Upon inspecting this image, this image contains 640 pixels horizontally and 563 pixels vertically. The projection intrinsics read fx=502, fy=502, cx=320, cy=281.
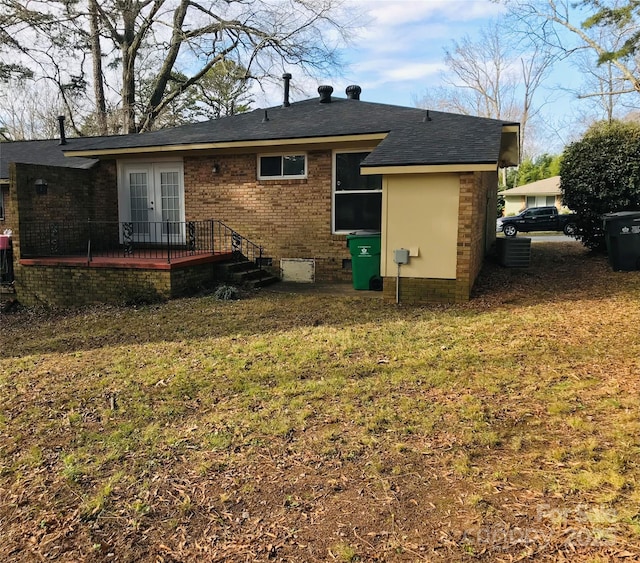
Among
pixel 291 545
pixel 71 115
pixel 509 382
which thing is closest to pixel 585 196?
pixel 509 382

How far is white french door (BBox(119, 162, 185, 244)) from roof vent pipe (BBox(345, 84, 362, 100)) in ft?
17.6

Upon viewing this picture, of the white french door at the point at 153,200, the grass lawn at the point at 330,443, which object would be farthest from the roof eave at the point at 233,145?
the grass lawn at the point at 330,443

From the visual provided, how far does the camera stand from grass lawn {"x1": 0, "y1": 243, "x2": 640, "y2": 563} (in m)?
2.63

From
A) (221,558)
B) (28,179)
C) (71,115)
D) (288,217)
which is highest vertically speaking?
(71,115)

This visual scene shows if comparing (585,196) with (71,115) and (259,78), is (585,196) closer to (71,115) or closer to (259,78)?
(259,78)

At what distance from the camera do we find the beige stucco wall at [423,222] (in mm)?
7941

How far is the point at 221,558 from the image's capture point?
2539mm

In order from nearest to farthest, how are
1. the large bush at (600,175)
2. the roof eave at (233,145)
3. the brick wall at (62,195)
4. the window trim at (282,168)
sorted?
the roof eave at (233,145) < the brick wall at (62,195) < the window trim at (282,168) < the large bush at (600,175)

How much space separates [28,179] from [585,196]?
13.0m

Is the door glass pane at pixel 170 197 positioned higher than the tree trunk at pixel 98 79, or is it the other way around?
the tree trunk at pixel 98 79

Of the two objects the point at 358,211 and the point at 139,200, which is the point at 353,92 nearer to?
the point at 358,211

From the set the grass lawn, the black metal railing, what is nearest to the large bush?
the grass lawn

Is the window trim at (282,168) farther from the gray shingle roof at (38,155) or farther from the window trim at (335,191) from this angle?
the gray shingle roof at (38,155)

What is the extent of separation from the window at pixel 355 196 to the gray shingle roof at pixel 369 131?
2.40 feet
